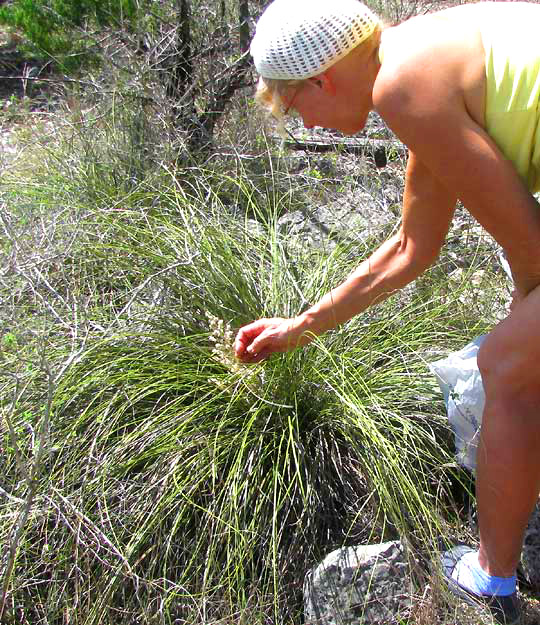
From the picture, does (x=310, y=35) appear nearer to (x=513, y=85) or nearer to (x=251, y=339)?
(x=513, y=85)

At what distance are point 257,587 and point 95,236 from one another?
152 centimetres

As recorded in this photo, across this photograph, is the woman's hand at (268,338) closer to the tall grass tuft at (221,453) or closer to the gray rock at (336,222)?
the tall grass tuft at (221,453)

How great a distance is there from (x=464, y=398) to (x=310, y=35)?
3.60ft

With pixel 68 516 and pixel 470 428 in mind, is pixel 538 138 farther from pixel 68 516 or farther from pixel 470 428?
pixel 68 516

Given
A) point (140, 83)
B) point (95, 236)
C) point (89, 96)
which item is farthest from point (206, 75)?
point (95, 236)

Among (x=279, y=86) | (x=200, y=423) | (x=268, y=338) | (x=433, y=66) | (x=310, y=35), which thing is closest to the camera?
(x=433, y=66)

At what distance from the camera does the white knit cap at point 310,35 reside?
175 cm

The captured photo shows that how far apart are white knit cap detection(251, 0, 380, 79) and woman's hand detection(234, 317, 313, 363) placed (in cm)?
70

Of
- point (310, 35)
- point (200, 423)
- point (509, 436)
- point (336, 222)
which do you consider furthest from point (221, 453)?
point (336, 222)

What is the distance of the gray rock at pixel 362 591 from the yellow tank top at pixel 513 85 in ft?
3.50

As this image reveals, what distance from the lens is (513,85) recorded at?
1.63 m

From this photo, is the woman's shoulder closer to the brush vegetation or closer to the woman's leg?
the woman's leg

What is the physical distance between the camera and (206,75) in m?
4.18

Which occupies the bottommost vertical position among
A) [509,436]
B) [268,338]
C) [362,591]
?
[362,591]
